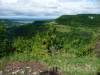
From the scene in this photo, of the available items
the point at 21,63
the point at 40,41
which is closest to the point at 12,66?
the point at 21,63

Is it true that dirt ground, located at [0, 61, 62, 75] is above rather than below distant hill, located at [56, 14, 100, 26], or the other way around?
above

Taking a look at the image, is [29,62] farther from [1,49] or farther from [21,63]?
[1,49]

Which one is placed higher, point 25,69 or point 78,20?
point 25,69

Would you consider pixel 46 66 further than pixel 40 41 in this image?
No

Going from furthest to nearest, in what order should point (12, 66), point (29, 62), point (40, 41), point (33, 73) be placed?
1. point (40, 41)
2. point (29, 62)
3. point (12, 66)
4. point (33, 73)

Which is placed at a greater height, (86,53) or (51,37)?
(51,37)

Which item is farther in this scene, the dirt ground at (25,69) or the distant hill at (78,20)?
the distant hill at (78,20)

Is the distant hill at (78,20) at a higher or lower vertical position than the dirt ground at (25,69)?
lower

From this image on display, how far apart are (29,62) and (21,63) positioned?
77 cm

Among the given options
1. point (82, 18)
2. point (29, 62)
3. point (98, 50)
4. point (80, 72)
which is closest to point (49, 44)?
point (98, 50)

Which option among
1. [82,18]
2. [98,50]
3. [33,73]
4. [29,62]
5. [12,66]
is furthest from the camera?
[82,18]

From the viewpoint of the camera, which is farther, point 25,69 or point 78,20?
point 78,20

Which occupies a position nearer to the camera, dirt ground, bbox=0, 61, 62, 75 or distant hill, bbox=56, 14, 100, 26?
dirt ground, bbox=0, 61, 62, 75

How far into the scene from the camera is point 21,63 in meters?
21.0
